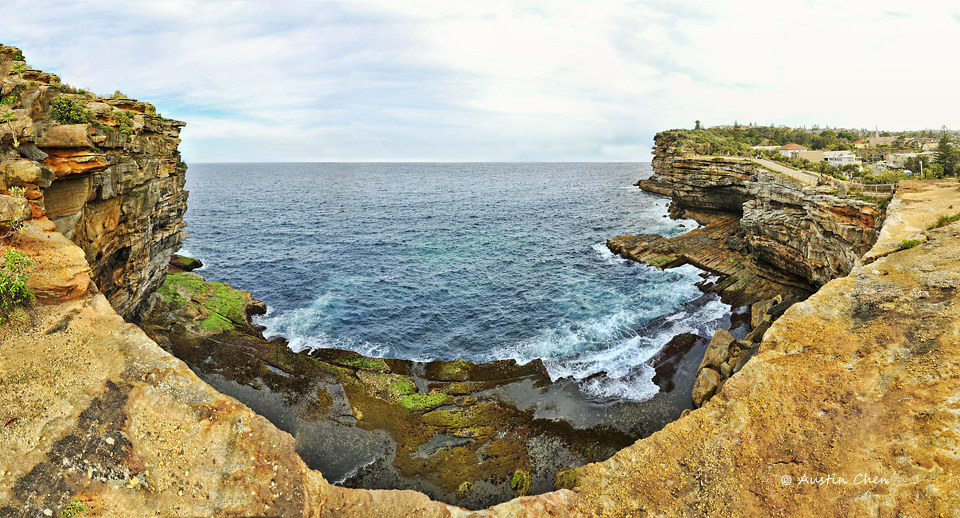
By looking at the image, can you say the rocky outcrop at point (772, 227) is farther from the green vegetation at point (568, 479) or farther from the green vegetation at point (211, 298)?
the green vegetation at point (211, 298)

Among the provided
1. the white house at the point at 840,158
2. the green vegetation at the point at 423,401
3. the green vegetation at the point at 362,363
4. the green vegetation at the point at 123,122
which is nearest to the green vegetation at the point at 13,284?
the green vegetation at the point at 123,122

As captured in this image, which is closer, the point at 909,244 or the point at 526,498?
the point at 526,498

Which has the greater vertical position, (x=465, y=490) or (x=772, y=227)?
(x=772, y=227)

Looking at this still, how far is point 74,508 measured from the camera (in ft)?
36.6

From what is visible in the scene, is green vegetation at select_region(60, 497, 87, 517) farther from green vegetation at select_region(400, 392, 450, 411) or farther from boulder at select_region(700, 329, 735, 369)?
boulder at select_region(700, 329, 735, 369)

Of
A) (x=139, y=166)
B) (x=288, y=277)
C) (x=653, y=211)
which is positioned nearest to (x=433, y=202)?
(x=653, y=211)

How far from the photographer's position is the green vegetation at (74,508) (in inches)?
438

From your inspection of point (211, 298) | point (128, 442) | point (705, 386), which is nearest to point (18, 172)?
point (128, 442)

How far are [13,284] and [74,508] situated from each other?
26.5ft

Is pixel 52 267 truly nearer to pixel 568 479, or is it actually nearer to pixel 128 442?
pixel 128 442

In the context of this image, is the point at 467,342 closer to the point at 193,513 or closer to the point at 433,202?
the point at 193,513

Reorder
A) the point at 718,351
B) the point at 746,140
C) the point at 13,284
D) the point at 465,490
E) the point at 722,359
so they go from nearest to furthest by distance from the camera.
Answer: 1. the point at 13,284
2. the point at 465,490
3. the point at 722,359
4. the point at 718,351
5. the point at 746,140

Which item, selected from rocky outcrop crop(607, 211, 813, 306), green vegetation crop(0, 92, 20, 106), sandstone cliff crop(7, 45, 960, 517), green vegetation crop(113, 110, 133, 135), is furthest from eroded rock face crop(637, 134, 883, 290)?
green vegetation crop(0, 92, 20, 106)

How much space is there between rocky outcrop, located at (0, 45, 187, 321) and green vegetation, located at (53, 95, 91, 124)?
4cm
